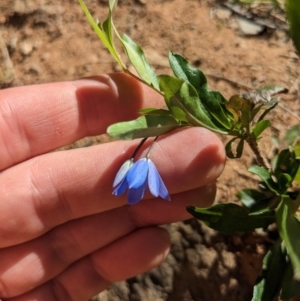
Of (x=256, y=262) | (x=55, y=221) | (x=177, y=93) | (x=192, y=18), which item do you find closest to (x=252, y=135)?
(x=177, y=93)

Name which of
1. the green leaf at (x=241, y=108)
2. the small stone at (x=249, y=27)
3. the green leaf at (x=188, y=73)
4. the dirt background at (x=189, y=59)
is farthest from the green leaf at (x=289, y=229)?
the small stone at (x=249, y=27)

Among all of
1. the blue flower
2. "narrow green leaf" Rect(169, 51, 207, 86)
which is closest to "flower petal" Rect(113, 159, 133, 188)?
the blue flower

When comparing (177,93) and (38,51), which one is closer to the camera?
(177,93)

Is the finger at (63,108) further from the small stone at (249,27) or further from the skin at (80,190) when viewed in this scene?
the small stone at (249,27)

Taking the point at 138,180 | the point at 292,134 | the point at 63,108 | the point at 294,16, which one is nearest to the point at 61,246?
the point at 63,108

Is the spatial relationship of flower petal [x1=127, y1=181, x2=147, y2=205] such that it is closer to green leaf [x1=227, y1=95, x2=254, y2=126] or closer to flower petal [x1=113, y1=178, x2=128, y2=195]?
flower petal [x1=113, y1=178, x2=128, y2=195]

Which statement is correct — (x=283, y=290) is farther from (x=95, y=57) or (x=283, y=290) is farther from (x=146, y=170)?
(x=95, y=57)
